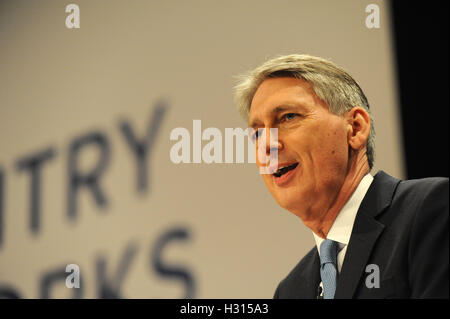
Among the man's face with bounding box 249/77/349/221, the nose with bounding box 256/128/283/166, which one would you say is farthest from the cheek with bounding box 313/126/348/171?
the nose with bounding box 256/128/283/166

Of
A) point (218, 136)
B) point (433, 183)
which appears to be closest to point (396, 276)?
point (433, 183)

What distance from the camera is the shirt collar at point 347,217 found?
4.52 ft

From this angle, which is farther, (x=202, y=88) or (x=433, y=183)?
(x=202, y=88)

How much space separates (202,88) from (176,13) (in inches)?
12.5

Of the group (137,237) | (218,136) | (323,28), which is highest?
(323,28)

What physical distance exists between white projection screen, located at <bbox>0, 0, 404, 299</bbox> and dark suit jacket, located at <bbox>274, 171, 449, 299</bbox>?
1.53 ft

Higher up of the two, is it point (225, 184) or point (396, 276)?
point (225, 184)

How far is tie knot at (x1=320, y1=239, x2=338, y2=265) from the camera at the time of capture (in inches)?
53.1

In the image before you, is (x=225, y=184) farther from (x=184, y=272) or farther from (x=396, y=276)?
(x=396, y=276)

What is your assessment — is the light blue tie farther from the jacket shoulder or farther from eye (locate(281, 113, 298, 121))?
eye (locate(281, 113, 298, 121))

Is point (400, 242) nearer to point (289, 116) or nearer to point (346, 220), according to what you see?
point (346, 220)

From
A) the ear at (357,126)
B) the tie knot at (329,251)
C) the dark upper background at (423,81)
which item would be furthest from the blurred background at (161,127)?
the tie knot at (329,251)
